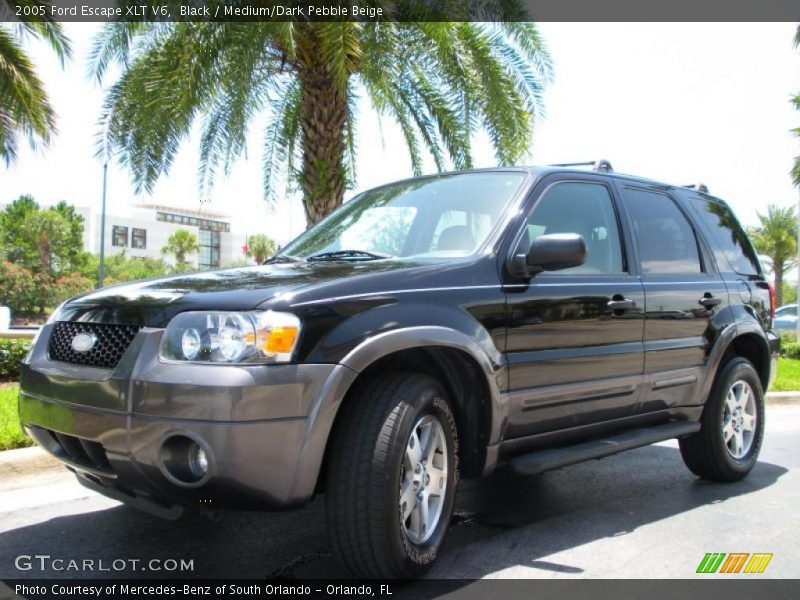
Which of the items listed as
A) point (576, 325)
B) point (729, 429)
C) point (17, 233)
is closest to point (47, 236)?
point (17, 233)

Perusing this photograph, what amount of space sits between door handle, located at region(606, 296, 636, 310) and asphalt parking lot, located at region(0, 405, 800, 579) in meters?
1.09

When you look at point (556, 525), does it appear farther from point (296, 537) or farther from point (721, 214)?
point (721, 214)

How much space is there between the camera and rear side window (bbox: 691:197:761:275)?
18.0ft

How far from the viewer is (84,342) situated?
3.28m

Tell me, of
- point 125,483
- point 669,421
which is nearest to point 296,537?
point 125,483

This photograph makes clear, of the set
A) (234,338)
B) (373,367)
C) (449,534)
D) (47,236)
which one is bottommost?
(449,534)

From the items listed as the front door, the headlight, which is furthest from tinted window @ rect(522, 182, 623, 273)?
the headlight

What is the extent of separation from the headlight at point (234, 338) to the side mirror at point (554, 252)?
1320 millimetres

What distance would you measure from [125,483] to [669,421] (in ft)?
10.9

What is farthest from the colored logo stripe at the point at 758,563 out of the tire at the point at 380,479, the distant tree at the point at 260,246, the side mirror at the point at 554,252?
the distant tree at the point at 260,246

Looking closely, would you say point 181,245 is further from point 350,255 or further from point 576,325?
point 576,325

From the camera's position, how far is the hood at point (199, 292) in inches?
121

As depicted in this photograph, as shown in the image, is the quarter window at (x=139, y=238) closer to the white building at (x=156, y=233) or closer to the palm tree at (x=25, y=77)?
the white building at (x=156, y=233)

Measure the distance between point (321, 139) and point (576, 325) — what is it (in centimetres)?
786
